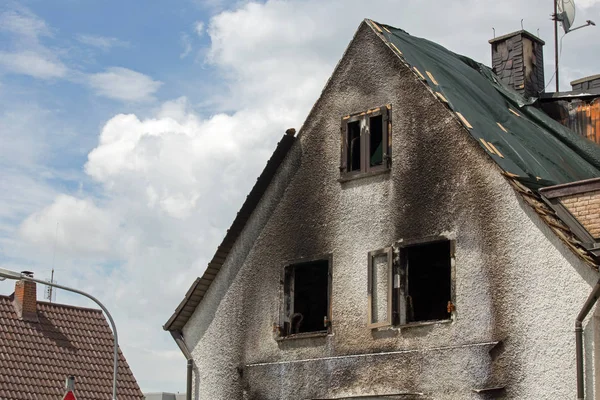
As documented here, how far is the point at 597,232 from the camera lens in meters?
13.5

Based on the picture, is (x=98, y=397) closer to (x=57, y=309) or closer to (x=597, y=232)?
(x=57, y=309)

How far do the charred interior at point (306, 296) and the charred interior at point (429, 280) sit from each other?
1496 millimetres

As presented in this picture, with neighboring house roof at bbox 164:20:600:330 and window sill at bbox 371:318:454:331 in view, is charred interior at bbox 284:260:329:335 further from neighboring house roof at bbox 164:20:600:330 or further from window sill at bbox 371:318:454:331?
window sill at bbox 371:318:454:331

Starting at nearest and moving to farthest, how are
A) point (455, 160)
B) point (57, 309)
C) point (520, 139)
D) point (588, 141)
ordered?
point (455, 160)
point (520, 139)
point (588, 141)
point (57, 309)

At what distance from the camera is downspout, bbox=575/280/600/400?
1284 cm

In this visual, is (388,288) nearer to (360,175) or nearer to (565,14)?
(360,175)

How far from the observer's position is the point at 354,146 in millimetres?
16891

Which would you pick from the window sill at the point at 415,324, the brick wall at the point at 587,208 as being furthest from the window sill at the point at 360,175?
the brick wall at the point at 587,208

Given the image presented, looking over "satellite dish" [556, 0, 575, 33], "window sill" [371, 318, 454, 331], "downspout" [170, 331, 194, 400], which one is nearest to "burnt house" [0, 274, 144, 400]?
"downspout" [170, 331, 194, 400]

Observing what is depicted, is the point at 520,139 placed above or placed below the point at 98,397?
above

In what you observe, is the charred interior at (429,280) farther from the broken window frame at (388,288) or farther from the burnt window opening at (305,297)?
the burnt window opening at (305,297)

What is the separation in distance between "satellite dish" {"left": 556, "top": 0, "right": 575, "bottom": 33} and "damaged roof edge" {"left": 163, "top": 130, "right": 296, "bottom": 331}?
27.8ft

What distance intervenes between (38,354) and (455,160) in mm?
16655

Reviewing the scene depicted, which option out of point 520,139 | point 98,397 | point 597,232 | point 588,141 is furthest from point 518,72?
point 98,397
